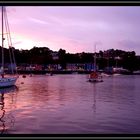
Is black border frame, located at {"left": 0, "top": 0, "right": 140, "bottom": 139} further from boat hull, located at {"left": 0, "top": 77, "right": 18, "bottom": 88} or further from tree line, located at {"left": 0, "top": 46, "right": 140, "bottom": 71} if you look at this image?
tree line, located at {"left": 0, "top": 46, "right": 140, "bottom": 71}

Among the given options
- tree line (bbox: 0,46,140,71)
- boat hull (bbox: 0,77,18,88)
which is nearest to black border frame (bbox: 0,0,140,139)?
boat hull (bbox: 0,77,18,88)

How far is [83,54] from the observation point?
9562 cm

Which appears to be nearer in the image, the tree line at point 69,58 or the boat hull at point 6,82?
the boat hull at point 6,82
